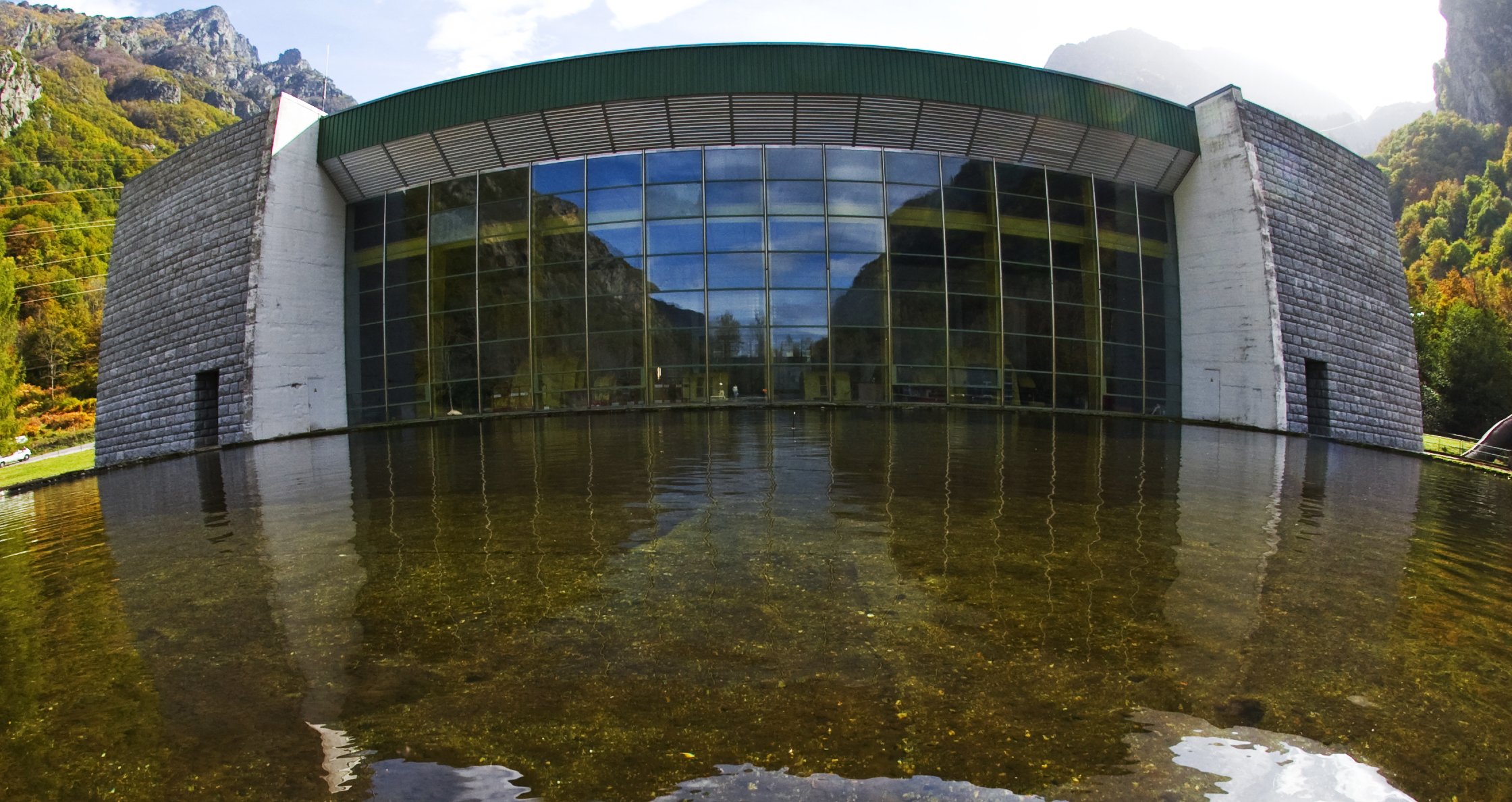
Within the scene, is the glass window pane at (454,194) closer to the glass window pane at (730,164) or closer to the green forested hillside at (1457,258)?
the glass window pane at (730,164)

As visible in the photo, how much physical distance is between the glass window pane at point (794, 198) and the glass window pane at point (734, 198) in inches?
14.7

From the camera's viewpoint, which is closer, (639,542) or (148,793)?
(148,793)

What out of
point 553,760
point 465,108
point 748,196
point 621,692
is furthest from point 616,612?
point 465,108

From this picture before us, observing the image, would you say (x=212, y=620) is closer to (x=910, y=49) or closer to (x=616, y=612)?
(x=616, y=612)

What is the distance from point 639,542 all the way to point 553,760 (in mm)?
2801

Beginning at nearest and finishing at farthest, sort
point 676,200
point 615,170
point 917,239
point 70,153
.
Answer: point 676,200 → point 615,170 → point 917,239 → point 70,153

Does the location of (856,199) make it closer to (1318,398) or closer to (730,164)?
(730,164)

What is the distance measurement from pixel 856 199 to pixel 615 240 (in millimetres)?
7152

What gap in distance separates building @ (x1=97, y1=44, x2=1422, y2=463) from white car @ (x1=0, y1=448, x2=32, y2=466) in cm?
2008

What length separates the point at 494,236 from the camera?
2289 cm

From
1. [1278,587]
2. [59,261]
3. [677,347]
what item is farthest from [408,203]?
[59,261]

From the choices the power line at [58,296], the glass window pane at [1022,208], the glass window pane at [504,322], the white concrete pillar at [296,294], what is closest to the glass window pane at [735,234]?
the glass window pane at [504,322]

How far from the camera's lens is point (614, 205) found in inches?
867

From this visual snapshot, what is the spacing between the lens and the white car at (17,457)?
118ft
